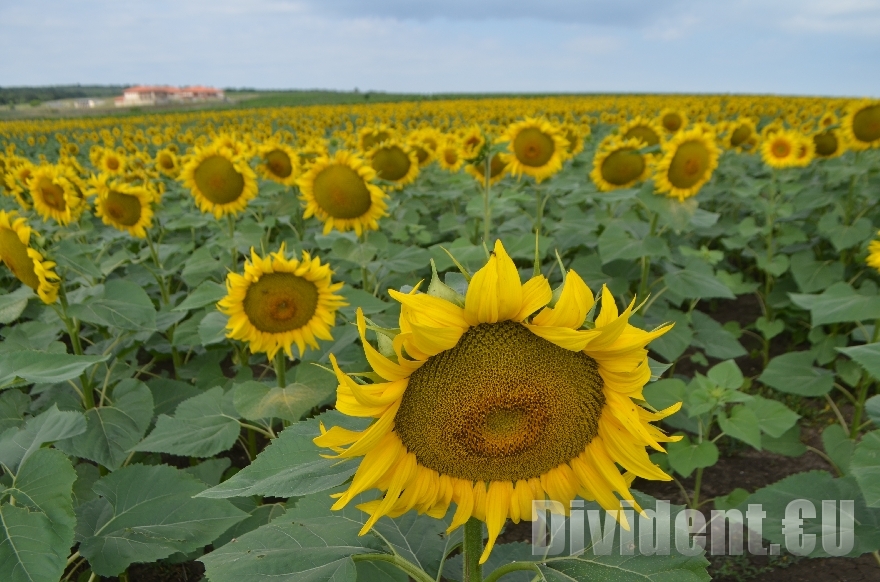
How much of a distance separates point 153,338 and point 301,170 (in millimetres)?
1954

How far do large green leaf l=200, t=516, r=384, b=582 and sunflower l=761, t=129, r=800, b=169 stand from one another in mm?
6572

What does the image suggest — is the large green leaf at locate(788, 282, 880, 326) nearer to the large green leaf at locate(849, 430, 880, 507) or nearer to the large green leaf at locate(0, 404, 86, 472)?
the large green leaf at locate(849, 430, 880, 507)

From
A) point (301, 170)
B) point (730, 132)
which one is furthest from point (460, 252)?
point (730, 132)

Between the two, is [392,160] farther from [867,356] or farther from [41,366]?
[867,356]

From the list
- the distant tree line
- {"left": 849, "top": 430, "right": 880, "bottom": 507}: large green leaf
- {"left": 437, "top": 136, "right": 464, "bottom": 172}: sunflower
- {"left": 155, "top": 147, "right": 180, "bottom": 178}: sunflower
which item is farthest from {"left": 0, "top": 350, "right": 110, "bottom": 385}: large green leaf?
the distant tree line

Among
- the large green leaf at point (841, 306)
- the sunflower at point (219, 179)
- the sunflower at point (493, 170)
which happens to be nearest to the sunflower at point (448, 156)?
the sunflower at point (493, 170)

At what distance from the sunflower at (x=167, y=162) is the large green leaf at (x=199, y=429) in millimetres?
5164

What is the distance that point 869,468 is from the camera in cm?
159

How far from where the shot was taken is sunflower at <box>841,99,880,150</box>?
5832 millimetres

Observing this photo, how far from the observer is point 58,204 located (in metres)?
4.65

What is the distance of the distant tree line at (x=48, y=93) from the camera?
64.0 m

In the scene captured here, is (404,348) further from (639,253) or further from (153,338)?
(153,338)

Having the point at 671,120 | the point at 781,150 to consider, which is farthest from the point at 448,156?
the point at 781,150

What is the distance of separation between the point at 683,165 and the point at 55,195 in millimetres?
4664
